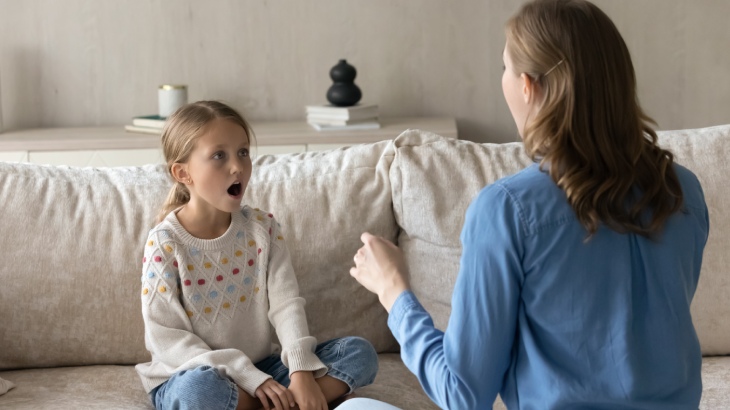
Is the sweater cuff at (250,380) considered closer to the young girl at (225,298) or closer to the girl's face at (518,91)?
the young girl at (225,298)

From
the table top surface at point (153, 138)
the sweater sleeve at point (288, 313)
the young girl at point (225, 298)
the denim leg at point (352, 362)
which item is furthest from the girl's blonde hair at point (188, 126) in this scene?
the table top surface at point (153, 138)

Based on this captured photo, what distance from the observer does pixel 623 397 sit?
121 centimetres

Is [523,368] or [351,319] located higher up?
[523,368]

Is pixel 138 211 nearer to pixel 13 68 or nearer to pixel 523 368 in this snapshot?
pixel 523 368

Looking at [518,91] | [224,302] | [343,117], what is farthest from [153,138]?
[518,91]

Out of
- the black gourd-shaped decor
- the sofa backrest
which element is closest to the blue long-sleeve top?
the sofa backrest

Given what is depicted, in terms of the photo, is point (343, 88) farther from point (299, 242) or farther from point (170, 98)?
point (299, 242)

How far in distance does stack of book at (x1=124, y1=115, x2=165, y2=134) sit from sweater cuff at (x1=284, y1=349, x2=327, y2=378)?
1696 millimetres

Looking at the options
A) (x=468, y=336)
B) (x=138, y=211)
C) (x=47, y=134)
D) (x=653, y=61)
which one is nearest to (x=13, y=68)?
(x=47, y=134)

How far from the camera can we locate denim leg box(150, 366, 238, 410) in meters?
1.73

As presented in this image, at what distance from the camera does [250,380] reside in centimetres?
181

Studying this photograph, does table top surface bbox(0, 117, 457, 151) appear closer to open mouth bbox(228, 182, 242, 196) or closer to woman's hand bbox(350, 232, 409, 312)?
open mouth bbox(228, 182, 242, 196)

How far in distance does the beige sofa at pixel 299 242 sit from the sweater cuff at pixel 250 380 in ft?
0.83

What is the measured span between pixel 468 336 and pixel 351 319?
0.92 m
